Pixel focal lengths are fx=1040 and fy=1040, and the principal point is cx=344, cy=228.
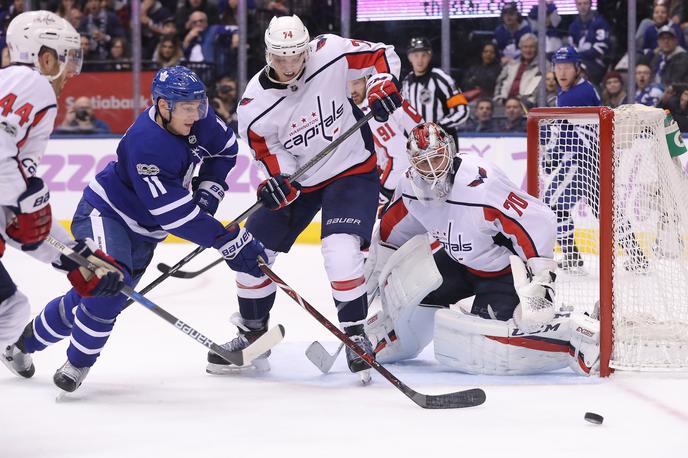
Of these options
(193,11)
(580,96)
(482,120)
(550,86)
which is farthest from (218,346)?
(193,11)

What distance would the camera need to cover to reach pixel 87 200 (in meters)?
3.12

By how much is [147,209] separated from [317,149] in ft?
2.03

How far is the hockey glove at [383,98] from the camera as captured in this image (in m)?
3.23

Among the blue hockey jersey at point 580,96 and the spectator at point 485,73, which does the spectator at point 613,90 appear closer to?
the spectator at point 485,73

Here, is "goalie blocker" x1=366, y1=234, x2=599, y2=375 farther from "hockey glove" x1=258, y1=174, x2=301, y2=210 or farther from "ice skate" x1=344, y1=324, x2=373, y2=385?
"hockey glove" x1=258, y1=174, x2=301, y2=210

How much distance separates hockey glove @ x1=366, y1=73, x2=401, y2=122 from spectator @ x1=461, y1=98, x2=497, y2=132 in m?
3.09

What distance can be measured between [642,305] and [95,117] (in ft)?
14.8

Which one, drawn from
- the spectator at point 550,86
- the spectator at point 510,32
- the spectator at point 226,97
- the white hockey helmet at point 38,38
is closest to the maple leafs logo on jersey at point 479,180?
the white hockey helmet at point 38,38

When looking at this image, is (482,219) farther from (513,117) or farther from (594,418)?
(513,117)

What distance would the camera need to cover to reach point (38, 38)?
266cm

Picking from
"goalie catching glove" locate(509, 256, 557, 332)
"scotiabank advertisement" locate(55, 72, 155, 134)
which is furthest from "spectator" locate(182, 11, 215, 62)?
"goalie catching glove" locate(509, 256, 557, 332)

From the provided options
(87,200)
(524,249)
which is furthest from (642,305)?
(87,200)

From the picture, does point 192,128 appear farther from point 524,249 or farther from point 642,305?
point 642,305

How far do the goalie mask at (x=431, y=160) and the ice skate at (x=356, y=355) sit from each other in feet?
1.54
